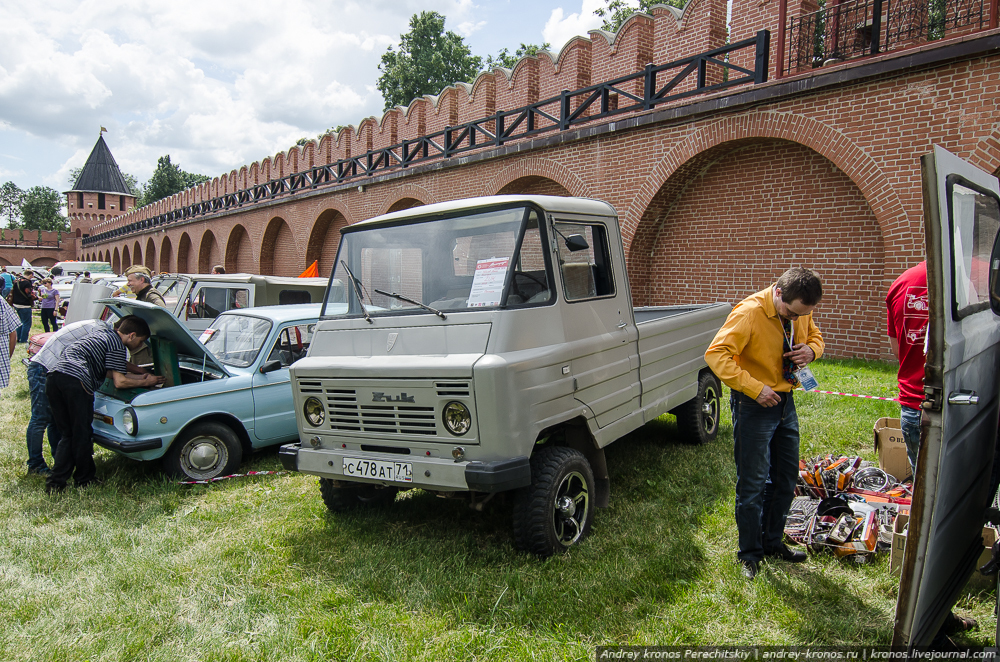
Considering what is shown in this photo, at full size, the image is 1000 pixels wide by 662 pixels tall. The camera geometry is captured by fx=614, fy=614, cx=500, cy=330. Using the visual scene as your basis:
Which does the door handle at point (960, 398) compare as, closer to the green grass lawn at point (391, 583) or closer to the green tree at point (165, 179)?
the green grass lawn at point (391, 583)

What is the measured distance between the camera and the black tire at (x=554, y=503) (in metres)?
3.75

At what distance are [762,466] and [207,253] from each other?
34.3 m

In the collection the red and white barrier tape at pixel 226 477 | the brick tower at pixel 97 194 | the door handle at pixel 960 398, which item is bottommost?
the red and white barrier tape at pixel 226 477

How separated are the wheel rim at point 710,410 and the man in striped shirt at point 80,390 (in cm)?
554

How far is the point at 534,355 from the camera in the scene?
3764 mm

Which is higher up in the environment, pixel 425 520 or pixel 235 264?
pixel 235 264

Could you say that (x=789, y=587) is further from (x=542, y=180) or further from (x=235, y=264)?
(x=235, y=264)

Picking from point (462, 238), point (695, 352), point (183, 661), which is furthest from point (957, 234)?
point (183, 661)

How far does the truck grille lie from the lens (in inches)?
149

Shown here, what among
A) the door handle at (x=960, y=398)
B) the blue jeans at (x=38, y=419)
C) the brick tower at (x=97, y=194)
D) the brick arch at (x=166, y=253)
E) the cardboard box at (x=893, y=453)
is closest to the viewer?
the door handle at (x=960, y=398)

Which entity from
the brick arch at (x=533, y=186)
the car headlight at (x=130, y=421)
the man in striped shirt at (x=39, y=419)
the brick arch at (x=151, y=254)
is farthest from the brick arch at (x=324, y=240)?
the brick arch at (x=151, y=254)

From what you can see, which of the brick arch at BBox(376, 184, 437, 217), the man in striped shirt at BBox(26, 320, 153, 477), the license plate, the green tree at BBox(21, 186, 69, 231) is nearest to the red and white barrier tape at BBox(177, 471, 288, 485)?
the man in striped shirt at BBox(26, 320, 153, 477)

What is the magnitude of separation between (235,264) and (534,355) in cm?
2939

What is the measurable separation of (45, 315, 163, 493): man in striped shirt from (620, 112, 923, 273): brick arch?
867 centimetres
